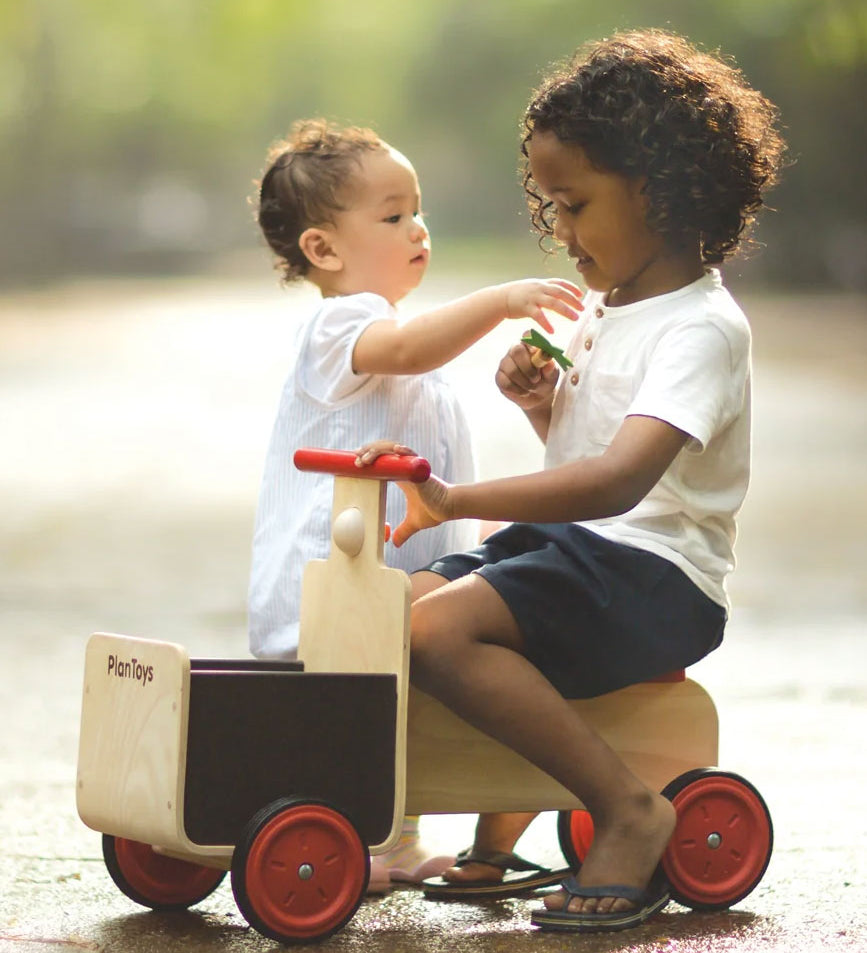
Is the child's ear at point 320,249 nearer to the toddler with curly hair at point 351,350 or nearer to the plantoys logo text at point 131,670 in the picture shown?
the toddler with curly hair at point 351,350

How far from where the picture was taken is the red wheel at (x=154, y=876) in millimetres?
1528

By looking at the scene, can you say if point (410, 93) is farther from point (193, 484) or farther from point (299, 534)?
point (299, 534)

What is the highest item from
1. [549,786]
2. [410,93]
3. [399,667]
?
[410,93]

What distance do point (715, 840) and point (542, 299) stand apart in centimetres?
57

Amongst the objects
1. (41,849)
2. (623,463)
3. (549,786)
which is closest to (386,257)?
(623,463)

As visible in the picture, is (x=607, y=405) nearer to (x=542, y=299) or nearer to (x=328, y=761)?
(x=542, y=299)

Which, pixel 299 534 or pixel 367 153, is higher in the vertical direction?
pixel 367 153

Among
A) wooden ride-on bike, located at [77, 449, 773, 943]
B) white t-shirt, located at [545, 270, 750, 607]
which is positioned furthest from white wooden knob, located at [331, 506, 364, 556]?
white t-shirt, located at [545, 270, 750, 607]

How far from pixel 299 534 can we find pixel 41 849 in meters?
0.52

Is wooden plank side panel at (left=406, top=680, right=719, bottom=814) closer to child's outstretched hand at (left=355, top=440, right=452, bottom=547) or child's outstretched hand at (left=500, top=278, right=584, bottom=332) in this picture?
child's outstretched hand at (left=355, top=440, right=452, bottom=547)

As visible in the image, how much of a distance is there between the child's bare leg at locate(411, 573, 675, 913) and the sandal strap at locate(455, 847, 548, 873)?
0.65ft

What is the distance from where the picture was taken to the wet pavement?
1.53 metres

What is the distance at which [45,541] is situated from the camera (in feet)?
17.0

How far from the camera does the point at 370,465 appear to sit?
143 centimetres
